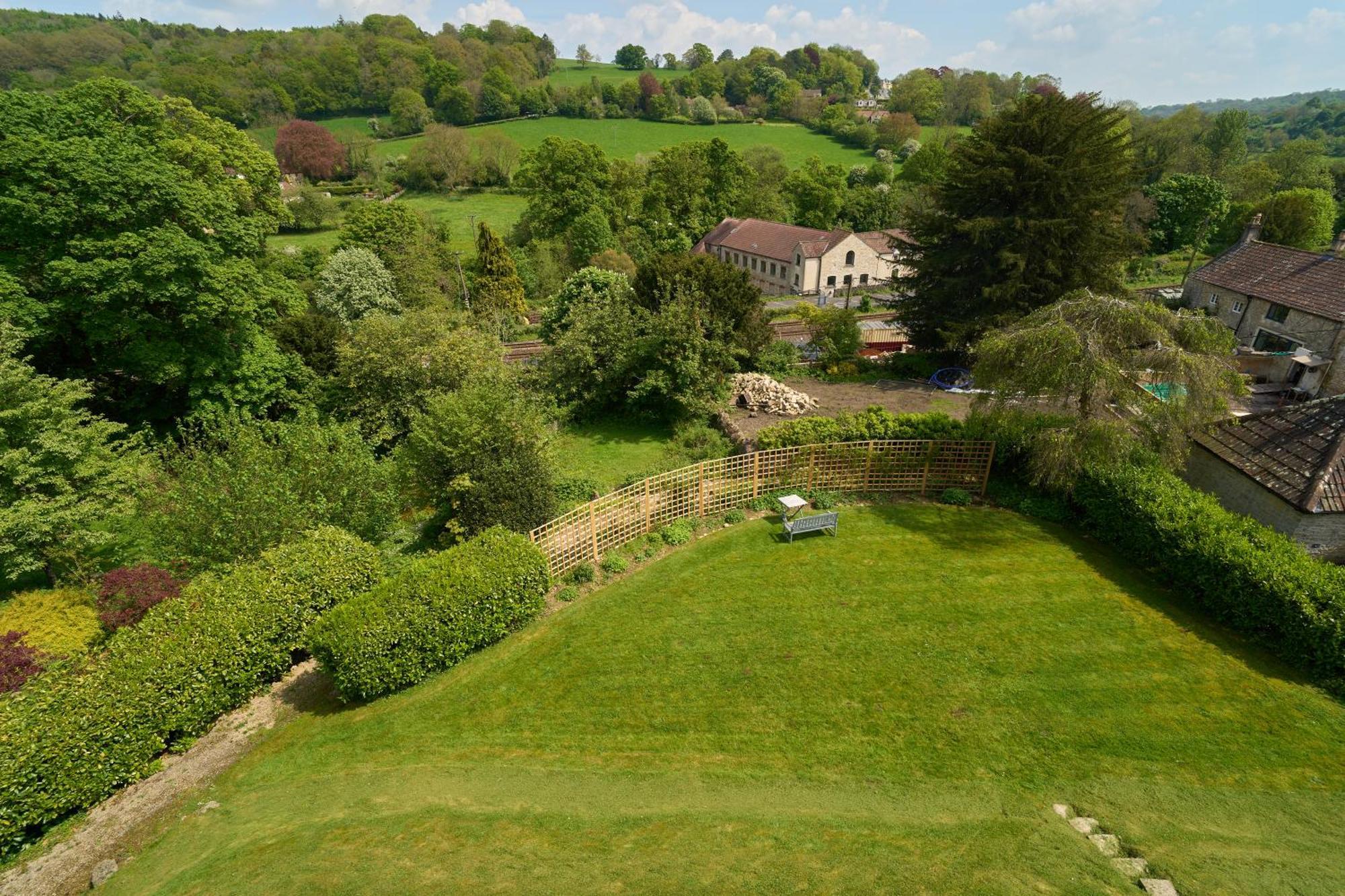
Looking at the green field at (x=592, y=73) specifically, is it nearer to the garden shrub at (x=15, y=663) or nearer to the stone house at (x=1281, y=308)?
the stone house at (x=1281, y=308)

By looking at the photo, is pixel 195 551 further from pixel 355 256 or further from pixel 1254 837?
pixel 355 256

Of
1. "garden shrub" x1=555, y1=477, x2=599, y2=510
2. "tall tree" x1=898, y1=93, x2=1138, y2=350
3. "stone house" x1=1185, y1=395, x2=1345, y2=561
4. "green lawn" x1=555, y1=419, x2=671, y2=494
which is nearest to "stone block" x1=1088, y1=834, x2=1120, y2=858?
"stone house" x1=1185, y1=395, x2=1345, y2=561

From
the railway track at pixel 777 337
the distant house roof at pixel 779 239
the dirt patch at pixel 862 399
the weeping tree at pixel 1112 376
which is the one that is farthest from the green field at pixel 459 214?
the weeping tree at pixel 1112 376

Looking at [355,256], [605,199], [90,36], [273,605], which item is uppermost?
[90,36]

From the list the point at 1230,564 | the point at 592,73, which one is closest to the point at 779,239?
the point at 1230,564

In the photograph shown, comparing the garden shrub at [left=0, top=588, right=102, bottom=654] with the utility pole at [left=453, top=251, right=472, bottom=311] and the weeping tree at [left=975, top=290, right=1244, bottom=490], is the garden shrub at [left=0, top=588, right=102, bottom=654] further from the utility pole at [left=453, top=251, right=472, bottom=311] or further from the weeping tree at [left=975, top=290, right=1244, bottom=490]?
the utility pole at [left=453, top=251, right=472, bottom=311]

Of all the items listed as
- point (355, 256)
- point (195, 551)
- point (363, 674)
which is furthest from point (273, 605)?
point (355, 256)

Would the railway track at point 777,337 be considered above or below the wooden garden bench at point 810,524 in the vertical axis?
below
